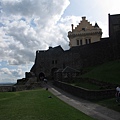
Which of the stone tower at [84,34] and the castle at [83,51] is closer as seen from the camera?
the castle at [83,51]

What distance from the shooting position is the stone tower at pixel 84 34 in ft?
201

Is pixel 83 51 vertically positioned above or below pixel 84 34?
below

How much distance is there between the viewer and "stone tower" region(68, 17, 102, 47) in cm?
6128

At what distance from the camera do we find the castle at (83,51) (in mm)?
41809

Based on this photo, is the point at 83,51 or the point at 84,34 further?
the point at 84,34

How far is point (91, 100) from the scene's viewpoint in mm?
19906

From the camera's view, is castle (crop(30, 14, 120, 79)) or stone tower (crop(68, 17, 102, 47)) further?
stone tower (crop(68, 17, 102, 47))

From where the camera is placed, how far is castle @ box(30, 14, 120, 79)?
41.8m

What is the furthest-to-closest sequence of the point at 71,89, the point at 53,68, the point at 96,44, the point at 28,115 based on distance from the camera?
the point at 53,68, the point at 96,44, the point at 71,89, the point at 28,115

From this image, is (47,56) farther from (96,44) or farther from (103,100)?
(103,100)

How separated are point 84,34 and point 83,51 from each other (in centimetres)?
1433

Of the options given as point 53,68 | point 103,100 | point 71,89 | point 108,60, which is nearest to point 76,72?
point 108,60

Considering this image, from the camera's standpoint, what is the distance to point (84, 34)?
61.9 metres

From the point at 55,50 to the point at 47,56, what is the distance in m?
3.01
